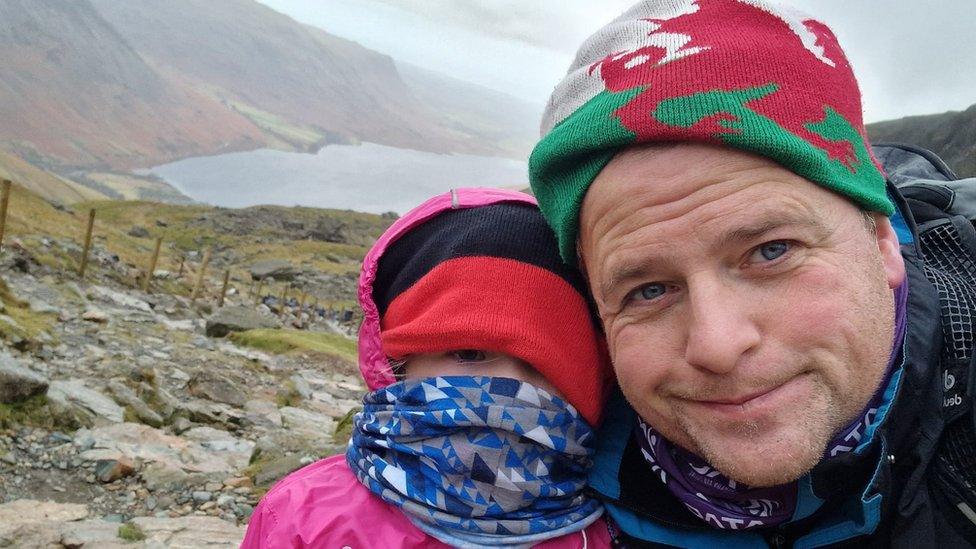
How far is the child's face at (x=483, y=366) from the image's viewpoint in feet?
8.15

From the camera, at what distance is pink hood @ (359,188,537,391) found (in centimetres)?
274

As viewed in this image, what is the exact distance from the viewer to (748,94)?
1835mm

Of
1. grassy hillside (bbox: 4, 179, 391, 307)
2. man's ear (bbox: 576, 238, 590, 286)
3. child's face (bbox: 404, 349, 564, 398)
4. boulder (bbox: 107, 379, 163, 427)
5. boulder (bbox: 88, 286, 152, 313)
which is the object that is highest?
man's ear (bbox: 576, 238, 590, 286)

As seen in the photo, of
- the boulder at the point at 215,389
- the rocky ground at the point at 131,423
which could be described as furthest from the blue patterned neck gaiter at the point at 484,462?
the boulder at the point at 215,389

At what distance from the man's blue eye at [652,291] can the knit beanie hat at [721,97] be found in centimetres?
33

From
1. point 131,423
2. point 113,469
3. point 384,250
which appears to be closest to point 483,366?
A: point 384,250

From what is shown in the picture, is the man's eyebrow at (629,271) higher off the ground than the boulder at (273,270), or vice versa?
the man's eyebrow at (629,271)

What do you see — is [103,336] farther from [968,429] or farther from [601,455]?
[968,429]

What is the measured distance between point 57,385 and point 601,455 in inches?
309

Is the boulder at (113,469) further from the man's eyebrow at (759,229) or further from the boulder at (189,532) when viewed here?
the man's eyebrow at (759,229)

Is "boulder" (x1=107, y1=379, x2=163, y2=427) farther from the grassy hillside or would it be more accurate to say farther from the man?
the grassy hillside

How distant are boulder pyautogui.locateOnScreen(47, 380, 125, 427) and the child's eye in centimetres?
654

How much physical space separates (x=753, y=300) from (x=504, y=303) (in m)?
0.89

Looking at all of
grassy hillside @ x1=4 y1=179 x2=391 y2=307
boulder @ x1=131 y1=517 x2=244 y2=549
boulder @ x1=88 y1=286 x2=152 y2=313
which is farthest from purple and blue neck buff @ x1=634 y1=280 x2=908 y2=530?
grassy hillside @ x1=4 y1=179 x2=391 y2=307
